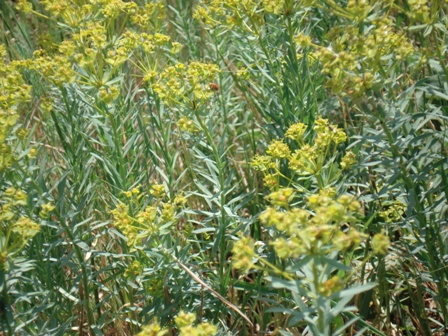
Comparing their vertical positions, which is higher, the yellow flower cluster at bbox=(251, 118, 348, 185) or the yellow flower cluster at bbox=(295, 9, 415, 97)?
the yellow flower cluster at bbox=(295, 9, 415, 97)

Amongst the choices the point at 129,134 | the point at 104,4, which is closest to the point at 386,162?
the point at 129,134

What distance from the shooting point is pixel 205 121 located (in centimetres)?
303

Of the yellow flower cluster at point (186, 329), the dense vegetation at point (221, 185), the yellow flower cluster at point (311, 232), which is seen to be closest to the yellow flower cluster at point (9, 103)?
the dense vegetation at point (221, 185)

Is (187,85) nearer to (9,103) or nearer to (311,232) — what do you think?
(9,103)

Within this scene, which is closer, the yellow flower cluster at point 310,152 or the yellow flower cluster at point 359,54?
Result: the yellow flower cluster at point 359,54

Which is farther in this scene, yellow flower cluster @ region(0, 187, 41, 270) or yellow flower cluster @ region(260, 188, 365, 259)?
yellow flower cluster @ region(0, 187, 41, 270)

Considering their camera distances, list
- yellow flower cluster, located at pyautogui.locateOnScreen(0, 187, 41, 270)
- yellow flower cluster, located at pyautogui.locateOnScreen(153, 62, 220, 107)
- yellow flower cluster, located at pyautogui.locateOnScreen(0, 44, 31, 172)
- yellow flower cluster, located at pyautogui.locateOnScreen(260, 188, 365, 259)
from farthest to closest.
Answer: yellow flower cluster, located at pyautogui.locateOnScreen(153, 62, 220, 107) < yellow flower cluster, located at pyautogui.locateOnScreen(0, 44, 31, 172) < yellow flower cluster, located at pyautogui.locateOnScreen(0, 187, 41, 270) < yellow flower cluster, located at pyautogui.locateOnScreen(260, 188, 365, 259)

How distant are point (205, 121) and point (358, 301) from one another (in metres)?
1.02

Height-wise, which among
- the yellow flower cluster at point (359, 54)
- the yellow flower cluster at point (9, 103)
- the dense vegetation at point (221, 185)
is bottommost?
the dense vegetation at point (221, 185)

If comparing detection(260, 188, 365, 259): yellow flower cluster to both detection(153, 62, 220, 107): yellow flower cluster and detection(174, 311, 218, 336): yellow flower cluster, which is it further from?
detection(153, 62, 220, 107): yellow flower cluster

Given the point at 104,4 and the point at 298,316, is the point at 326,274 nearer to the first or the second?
the point at 298,316

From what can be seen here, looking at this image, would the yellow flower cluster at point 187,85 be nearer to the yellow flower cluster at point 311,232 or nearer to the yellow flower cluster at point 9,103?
the yellow flower cluster at point 9,103

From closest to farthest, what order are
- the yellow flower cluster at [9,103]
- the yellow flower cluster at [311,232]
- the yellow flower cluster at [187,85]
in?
the yellow flower cluster at [311,232] → the yellow flower cluster at [9,103] → the yellow flower cluster at [187,85]

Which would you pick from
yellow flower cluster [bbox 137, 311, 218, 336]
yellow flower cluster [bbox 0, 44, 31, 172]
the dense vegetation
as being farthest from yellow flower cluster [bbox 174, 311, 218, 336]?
yellow flower cluster [bbox 0, 44, 31, 172]
